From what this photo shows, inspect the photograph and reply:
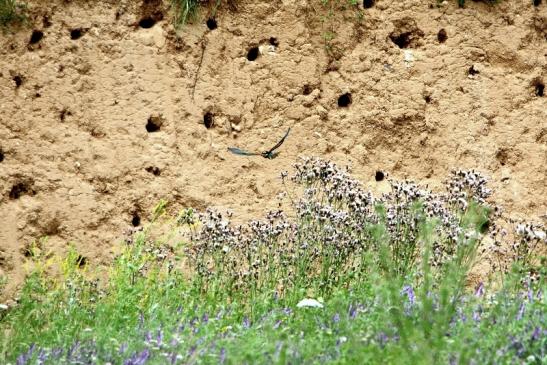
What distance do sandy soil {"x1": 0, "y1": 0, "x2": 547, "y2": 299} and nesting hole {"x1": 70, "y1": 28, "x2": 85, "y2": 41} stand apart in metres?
0.01

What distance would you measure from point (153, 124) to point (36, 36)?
0.95m

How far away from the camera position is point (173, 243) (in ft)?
18.6

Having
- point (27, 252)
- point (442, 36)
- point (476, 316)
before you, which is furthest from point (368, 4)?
point (476, 316)

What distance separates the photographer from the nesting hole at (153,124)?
599 centimetres

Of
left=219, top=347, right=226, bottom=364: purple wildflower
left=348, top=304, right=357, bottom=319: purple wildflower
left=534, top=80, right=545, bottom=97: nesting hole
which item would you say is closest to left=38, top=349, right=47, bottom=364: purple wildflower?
left=219, top=347, right=226, bottom=364: purple wildflower

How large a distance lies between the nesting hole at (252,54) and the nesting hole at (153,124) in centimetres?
77

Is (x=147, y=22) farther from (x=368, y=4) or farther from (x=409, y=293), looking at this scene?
(x=409, y=293)

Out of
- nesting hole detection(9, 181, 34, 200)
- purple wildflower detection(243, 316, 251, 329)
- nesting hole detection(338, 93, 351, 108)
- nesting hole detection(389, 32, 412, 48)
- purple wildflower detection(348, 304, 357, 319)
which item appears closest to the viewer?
purple wildflower detection(348, 304, 357, 319)

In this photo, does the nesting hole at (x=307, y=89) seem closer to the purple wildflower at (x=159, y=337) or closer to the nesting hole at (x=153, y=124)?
the nesting hole at (x=153, y=124)

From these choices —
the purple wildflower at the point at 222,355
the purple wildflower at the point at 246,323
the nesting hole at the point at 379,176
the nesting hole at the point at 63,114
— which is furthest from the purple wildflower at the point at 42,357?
the nesting hole at the point at 379,176

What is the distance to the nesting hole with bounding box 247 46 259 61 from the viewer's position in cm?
623

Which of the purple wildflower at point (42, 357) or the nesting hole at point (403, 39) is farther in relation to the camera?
the nesting hole at point (403, 39)

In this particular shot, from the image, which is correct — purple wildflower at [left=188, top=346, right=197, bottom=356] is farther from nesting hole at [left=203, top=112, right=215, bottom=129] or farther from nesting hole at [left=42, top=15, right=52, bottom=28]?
nesting hole at [left=42, top=15, right=52, bottom=28]

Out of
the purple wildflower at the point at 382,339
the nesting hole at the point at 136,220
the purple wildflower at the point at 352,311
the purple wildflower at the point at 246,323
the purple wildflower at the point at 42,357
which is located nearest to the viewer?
the purple wildflower at the point at 382,339
